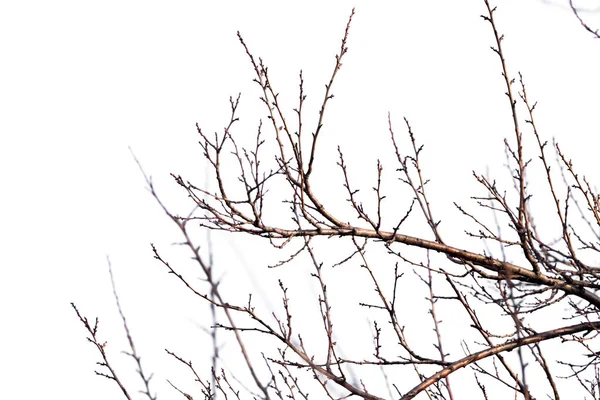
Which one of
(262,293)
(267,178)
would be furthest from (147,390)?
(267,178)

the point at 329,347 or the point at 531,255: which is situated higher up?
the point at 531,255

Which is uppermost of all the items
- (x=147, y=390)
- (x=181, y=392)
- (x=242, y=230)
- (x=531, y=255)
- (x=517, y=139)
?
(x=517, y=139)

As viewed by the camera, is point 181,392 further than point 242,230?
Yes

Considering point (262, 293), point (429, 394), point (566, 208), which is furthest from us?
point (429, 394)

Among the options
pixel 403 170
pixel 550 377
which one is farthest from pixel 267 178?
pixel 550 377

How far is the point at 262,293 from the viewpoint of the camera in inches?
72.4

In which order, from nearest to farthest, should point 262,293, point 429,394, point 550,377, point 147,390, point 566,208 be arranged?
point 262,293
point 147,390
point 566,208
point 550,377
point 429,394

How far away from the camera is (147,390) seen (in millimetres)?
2547

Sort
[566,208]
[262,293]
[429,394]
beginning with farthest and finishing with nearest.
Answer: [429,394] < [566,208] < [262,293]

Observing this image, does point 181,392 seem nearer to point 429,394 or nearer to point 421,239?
point 429,394

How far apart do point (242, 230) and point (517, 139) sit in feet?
5.76

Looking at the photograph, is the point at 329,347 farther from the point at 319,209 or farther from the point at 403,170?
the point at 403,170

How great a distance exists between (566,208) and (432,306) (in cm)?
108

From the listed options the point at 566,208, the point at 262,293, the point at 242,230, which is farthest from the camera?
the point at 566,208
